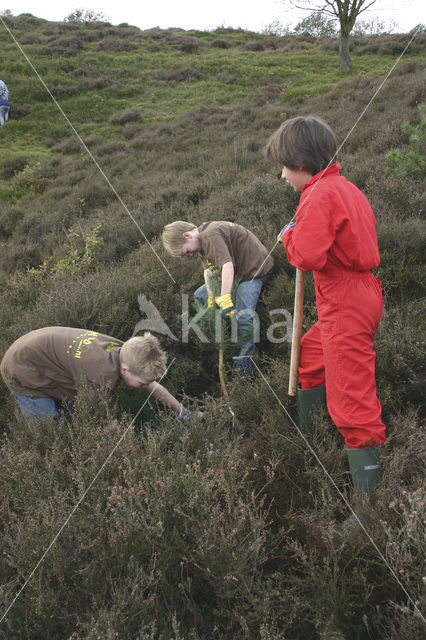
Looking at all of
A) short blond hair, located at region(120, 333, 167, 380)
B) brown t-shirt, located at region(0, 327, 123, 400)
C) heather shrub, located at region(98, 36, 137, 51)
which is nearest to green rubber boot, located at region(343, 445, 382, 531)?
short blond hair, located at region(120, 333, 167, 380)

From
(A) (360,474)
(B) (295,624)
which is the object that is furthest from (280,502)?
(B) (295,624)

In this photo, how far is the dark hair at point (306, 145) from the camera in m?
2.21

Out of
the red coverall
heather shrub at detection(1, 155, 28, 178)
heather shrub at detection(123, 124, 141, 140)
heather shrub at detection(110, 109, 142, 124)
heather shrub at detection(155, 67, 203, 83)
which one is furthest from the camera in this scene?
heather shrub at detection(155, 67, 203, 83)

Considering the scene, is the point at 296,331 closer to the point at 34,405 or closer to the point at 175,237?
the point at 175,237

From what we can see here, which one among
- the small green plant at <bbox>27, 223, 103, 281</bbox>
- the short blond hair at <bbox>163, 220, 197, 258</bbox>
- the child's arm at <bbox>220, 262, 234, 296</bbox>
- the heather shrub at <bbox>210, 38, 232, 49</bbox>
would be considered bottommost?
the small green plant at <bbox>27, 223, 103, 281</bbox>

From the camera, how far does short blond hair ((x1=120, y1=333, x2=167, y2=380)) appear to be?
9.79 feet

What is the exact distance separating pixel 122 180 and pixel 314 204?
9.39m

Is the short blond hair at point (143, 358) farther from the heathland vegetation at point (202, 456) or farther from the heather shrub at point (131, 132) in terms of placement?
the heather shrub at point (131, 132)

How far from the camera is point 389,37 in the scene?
70.7 ft

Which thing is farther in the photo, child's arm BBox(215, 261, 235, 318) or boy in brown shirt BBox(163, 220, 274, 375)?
boy in brown shirt BBox(163, 220, 274, 375)

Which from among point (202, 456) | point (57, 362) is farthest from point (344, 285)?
point (57, 362)

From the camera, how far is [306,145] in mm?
2209

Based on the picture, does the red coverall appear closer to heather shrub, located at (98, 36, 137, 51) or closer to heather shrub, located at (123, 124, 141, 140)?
heather shrub, located at (123, 124, 141, 140)

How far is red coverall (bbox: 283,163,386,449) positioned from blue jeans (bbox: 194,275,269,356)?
141 centimetres
